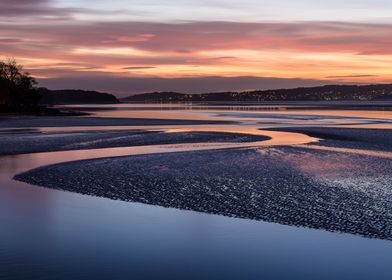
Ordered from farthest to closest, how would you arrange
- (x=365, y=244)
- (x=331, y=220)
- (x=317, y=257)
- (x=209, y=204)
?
(x=209, y=204)
(x=331, y=220)
(x=365, y=244)
(x=317, y=257)

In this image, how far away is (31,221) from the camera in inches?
507

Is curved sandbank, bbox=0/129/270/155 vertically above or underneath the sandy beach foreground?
underneath

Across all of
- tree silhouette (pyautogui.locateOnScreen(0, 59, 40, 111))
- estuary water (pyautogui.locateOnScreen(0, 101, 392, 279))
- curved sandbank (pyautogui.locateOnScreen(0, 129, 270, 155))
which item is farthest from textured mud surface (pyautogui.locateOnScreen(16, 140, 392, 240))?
tree silhouette (pyautogui.locateOnScreen(0, 59, 40, 111))

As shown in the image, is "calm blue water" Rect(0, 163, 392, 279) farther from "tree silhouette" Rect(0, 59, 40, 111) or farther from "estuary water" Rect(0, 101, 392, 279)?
"tree silhouette" Rect(0, 59, 40, 111)

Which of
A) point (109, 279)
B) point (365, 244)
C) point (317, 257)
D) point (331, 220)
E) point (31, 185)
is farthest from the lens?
point (31, 185)

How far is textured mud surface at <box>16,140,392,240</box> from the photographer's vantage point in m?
13.5

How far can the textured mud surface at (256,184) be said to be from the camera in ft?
44.2

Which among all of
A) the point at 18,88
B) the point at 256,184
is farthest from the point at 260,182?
the point at 18,88

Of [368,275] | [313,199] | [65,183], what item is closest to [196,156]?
[65,183]

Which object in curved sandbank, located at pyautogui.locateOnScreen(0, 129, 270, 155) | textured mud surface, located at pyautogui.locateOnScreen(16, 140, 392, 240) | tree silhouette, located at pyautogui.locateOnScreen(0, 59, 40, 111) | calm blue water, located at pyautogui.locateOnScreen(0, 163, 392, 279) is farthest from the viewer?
tree silhouette, located at pyautogui.locateOnScreen(0, 59, 40, 111)

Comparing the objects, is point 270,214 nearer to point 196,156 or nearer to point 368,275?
point 368,275

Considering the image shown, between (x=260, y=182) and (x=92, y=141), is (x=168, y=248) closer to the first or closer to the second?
(x=260, y=182)

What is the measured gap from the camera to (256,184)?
17672 millimetres

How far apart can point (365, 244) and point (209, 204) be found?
482 centimetres
